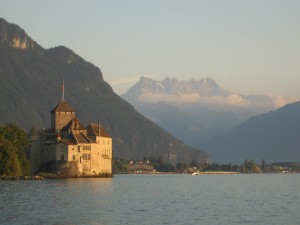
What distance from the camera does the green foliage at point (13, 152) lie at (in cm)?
12912

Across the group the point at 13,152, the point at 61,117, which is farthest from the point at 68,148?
the point at 13,152

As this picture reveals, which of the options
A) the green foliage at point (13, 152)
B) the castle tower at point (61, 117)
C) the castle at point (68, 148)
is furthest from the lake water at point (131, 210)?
the castle tower at point (61, 117)

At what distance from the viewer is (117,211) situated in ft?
232

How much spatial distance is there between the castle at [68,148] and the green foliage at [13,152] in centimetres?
650

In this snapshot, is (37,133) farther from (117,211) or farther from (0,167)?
(117,211)

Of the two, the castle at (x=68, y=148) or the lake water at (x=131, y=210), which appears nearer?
the lake water at (x=131, y=210)

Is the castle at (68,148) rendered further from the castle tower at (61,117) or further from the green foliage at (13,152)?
the green foliage at (13,152)

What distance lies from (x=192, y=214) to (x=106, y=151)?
96.0 metres

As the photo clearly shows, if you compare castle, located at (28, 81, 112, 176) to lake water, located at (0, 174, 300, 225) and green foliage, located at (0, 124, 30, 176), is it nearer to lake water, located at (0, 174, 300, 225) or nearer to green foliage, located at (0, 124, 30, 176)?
green foliage, located at (0, 124, 30, 176)

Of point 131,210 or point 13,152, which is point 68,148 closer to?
point 13,152

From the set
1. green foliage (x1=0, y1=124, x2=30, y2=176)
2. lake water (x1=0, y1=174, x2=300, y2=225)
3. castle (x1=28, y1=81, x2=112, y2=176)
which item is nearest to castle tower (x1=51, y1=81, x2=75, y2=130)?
castle (x1=28, y1=81, x2=112, y2=176)

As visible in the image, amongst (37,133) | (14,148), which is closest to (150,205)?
(14,148)

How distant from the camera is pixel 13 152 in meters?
130

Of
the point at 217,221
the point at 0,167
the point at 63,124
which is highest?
the point at 63,124
